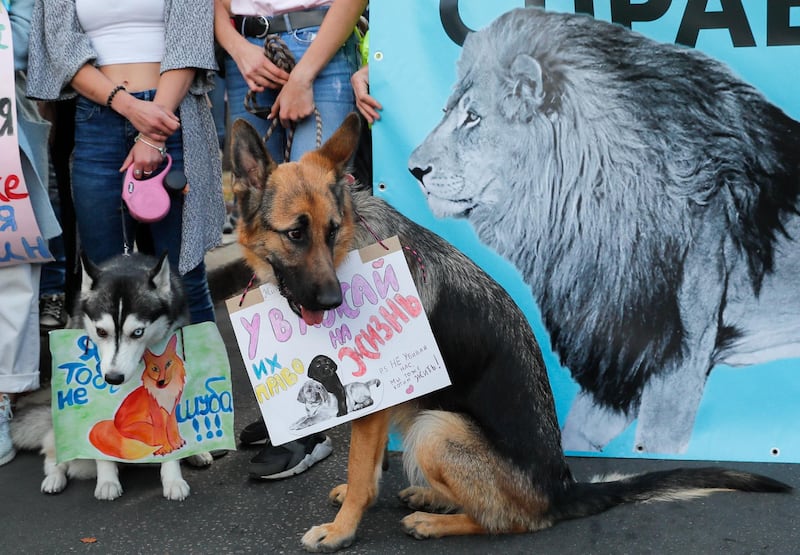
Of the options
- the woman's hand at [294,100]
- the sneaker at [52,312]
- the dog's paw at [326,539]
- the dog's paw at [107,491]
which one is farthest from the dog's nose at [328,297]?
the sneaker at [52,312]

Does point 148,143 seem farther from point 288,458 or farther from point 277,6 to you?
point 288,458

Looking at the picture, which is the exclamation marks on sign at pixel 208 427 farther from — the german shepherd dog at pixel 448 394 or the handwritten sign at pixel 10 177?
the handwritten sign at pixel 10 177

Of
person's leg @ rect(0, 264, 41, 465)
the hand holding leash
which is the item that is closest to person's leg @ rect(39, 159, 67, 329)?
person's leg @ rect(0, 264, 41, 465)

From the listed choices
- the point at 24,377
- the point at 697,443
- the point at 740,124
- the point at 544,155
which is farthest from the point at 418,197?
the point at 24,377

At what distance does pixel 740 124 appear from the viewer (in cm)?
345

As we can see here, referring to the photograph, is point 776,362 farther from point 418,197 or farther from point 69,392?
point 69,392

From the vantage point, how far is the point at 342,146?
9.57ft

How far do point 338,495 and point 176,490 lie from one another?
0.70m

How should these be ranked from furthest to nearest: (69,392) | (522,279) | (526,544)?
(522,279), (69,392), (526,544)

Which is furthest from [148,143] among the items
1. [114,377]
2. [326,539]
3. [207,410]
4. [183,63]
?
[326,539]

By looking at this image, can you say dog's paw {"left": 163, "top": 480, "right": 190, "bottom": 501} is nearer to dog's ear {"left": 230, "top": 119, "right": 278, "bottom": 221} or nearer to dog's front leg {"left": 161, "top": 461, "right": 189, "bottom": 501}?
dog's front leg {"left": 161, "top": 461, "right": 189, "bottom": 501}

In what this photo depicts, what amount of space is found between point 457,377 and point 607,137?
1338 mm

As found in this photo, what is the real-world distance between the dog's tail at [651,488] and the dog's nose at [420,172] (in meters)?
1.50

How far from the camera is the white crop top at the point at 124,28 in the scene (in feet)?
11.4
